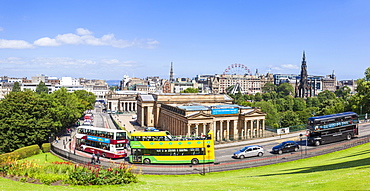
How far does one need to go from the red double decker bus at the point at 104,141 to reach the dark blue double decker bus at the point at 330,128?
1168 inches

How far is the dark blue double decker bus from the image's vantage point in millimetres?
45406

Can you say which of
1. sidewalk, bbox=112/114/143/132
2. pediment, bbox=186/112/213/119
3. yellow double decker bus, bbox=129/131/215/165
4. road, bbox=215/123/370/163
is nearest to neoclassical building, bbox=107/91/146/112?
sidewalk, bbox=112/114/143/132

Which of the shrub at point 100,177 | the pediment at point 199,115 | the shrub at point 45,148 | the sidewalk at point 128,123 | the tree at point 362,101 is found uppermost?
the tree at point 362,101

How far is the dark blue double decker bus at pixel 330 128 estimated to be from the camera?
45406mm

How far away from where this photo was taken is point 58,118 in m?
65.3

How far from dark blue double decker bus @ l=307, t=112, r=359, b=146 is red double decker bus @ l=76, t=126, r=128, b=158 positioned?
29656 mm

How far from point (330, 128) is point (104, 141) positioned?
1416 inches

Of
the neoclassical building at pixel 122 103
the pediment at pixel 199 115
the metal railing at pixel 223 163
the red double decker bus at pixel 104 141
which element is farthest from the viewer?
the neoclassical building at pixel 122 103

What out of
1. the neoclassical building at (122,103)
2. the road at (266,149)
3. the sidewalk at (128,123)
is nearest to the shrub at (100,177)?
the road at (266,149)

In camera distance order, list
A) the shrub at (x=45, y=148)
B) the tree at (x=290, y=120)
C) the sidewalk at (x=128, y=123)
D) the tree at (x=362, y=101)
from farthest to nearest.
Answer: the sidewalk at (x=128, y=123) < the tree at (x=290, y=120) < the tree at (x=362, y=101) < the shrub at (x=45, y=148)

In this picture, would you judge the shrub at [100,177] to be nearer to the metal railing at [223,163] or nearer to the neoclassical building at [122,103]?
the metal railing at [223,163]

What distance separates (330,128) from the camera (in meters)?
46.0

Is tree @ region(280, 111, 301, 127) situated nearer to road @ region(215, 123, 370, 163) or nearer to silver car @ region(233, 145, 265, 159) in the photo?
road @ region(215, 123, 370, 163)

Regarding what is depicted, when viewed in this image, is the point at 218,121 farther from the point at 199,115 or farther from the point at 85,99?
the point at 85,99
